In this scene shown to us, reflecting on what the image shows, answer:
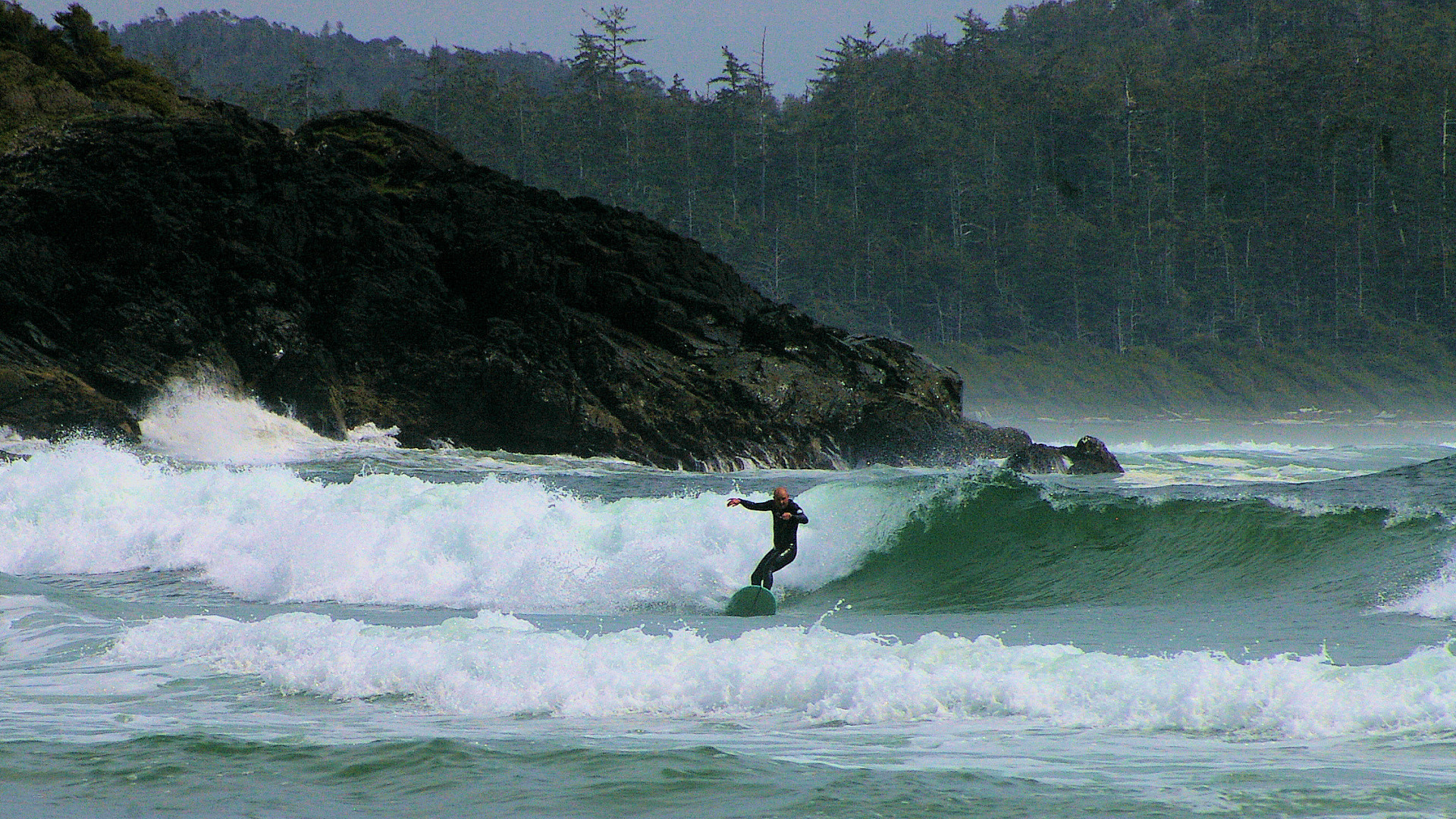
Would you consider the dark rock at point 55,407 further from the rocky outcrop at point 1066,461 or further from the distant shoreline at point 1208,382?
the distant shoreline at point 1208,382

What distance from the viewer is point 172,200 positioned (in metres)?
26.0

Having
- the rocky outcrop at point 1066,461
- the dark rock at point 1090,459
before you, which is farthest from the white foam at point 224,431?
the dark rock at point 1090,459

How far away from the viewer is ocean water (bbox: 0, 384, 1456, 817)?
191 inches

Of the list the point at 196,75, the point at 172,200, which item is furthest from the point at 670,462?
the point at 196,75

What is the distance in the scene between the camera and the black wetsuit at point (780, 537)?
37.5ft

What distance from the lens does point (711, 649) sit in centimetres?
707

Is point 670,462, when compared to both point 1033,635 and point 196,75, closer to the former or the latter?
point 1033,635

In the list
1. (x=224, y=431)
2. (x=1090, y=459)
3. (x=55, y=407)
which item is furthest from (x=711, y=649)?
(x=1090, y=459)

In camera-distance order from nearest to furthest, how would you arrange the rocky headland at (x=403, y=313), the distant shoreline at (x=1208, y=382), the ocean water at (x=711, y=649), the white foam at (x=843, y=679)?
1. the ocean water at (x=711, y=649)
2. the white foam at (x=843, y=679)
3. the rocky headland at (x=403, y=313)
4. the distant shoreline at (x=1208, y=382)

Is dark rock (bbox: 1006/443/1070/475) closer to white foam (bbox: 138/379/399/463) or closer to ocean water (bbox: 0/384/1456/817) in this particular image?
ocean water (bbox: 0/384/1456/817)

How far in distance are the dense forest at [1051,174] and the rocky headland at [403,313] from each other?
41.5 metres

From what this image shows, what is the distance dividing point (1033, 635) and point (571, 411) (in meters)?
16.5

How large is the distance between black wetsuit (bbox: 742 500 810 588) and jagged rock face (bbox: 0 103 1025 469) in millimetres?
12475

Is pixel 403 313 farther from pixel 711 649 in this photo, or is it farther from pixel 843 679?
pixel 843 679
